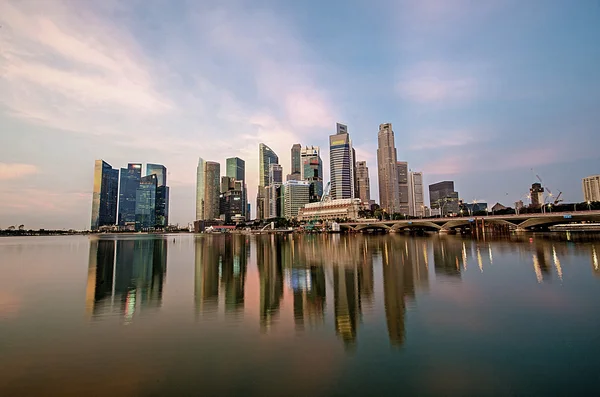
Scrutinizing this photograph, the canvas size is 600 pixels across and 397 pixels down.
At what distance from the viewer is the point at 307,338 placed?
567 inches

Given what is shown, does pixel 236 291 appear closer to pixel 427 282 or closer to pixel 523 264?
pixel 427 282

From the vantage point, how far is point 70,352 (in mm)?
13156

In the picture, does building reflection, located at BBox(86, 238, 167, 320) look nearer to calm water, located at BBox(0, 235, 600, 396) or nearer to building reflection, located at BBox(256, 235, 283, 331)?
calm water, located at BBox(0, 235, 600, 396)

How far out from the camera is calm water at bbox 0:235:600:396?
10.2 m

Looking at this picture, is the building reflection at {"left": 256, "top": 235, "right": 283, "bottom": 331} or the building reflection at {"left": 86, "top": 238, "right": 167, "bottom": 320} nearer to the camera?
the building reflection at {"left": 256, "top": 235, "right": 283, "bottom": 331}

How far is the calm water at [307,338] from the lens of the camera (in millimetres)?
10227

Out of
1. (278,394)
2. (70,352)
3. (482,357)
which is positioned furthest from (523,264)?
(70,352)

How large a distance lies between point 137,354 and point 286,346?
627 cm

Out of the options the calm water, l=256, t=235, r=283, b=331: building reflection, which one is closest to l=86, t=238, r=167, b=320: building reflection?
the calm water

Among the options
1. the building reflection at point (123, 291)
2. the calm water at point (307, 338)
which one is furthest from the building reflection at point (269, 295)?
the building reflection at point (123, 291)

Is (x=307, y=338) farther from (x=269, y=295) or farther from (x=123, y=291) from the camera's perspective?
(x=123, y=291)

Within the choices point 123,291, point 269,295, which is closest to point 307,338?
point 269,295

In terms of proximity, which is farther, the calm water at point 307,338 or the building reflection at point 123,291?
the building reflection at point 123,291

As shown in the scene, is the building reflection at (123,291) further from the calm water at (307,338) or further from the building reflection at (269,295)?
the building reflection at (269,295)
